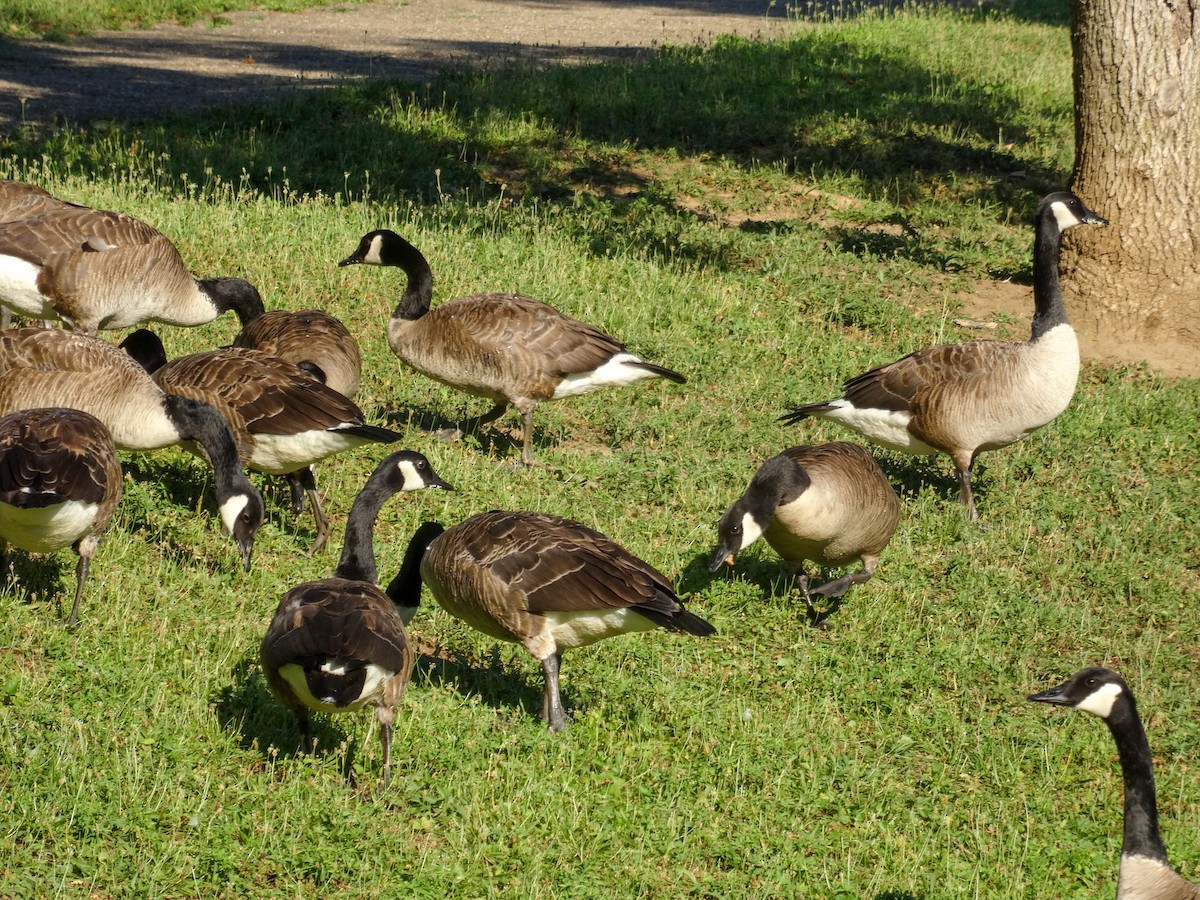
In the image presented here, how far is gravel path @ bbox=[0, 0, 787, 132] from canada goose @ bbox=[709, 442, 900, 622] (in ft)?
38.5

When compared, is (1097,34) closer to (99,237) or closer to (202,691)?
(99,237)

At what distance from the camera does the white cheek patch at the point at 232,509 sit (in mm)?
7141

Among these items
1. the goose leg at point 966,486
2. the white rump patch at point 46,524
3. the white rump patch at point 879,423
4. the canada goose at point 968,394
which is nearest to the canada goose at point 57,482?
the white rump patch at point 46,524

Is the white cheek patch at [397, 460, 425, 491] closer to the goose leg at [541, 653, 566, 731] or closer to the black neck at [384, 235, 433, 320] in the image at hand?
the goose leg at [541, 653, 566, 731]

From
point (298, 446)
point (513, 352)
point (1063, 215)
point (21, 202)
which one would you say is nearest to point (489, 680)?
point (298, 446)

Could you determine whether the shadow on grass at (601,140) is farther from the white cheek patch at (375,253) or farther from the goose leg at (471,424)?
the goose leg at (471,424)

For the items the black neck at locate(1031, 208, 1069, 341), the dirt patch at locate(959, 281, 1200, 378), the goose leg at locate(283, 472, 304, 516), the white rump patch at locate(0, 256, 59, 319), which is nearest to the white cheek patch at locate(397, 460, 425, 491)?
the goose leg at locate(283, 472, 304, 516)

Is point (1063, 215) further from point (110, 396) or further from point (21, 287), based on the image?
point (21, 287)

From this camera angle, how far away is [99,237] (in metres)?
9.52

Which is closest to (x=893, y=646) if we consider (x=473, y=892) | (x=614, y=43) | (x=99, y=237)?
(x=473, y=892)

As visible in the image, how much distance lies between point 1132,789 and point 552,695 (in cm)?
276

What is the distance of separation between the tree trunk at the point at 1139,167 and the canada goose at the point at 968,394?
316 cm

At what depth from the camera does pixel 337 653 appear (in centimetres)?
522

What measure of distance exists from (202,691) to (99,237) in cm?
481
